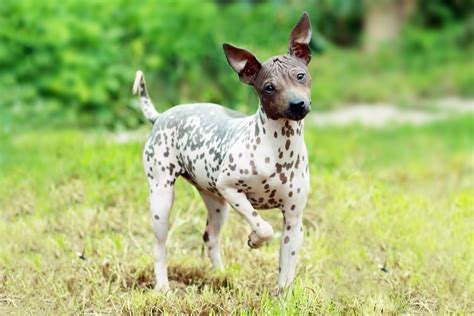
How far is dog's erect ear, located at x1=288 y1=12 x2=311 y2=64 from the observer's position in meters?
4.15

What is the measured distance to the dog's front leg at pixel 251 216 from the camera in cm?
409

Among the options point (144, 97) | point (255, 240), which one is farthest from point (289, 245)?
point (144, 97)

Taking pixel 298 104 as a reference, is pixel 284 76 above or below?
above

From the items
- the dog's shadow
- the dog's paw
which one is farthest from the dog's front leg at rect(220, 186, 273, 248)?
the dog's shadow

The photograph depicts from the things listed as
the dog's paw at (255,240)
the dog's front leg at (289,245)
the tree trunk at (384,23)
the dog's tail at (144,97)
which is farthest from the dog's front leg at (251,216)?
the tree trunk at (384,23)

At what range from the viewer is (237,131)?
14.1 ft

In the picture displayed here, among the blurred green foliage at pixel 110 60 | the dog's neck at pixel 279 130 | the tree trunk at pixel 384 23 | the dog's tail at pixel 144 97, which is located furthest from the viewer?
the tree trunk at pixel 384 23

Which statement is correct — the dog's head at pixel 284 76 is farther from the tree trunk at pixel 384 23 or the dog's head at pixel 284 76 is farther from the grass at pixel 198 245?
the tree trunk at pixel 384 23

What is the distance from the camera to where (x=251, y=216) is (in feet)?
13.5

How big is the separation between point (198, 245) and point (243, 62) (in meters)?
1.87

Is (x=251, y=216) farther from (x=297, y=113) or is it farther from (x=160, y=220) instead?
(x=160, y=220)

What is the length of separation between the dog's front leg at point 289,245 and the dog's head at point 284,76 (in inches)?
22.2

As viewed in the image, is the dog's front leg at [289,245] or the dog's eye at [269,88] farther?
the dog's front leg at [289,245]

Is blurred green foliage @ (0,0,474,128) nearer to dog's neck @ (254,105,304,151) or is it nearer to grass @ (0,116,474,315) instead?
grass @ (0,116,474,315)
